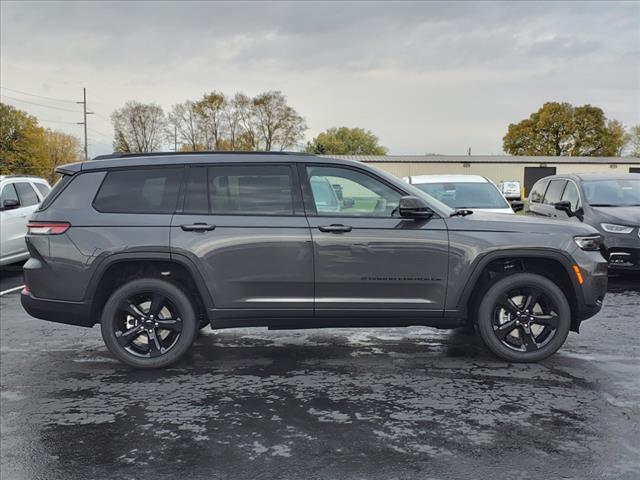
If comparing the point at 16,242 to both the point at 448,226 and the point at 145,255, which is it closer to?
the point at 145,255

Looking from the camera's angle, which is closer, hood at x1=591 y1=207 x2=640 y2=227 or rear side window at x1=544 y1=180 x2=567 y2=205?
hood at x1=591 y1=207 x2=640 y2=227

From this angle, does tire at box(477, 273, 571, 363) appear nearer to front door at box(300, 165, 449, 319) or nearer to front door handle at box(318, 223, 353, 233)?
front door at box(300, 165, 449, 319)

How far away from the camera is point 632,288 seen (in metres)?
9.22

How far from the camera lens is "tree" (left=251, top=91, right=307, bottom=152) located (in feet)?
284

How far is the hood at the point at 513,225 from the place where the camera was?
524 cm

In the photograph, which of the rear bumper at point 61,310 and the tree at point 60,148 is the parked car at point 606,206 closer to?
the rear bumper at point 61,310

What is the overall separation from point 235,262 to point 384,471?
2372 mm

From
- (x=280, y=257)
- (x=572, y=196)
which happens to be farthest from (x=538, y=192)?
(x=280, y=257)

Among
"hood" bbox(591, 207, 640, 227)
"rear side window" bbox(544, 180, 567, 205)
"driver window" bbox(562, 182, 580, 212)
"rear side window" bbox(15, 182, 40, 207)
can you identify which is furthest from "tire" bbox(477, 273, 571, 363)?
"rear side window" bbox(15, 182, 40, 207)

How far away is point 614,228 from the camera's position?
926 centimetres

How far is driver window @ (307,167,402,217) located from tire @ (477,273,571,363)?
121 cm

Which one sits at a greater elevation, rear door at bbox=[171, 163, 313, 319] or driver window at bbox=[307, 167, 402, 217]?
driver window at bbox=[307, 167, 402, 217]

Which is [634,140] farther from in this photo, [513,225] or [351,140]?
[513,225]

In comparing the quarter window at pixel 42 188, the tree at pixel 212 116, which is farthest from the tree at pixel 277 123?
the quarter window at pixel 42 188
